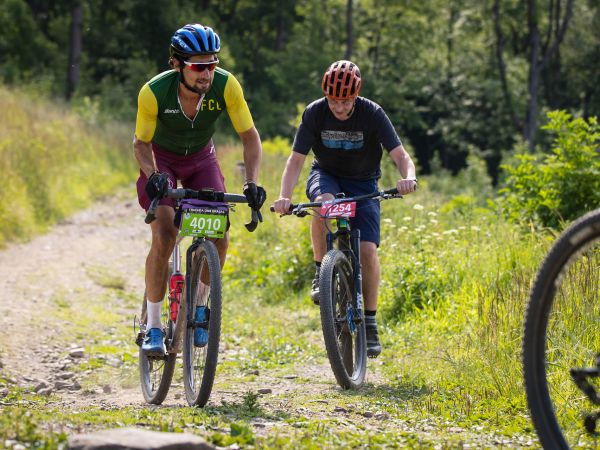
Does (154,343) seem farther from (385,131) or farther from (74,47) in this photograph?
(74,47)

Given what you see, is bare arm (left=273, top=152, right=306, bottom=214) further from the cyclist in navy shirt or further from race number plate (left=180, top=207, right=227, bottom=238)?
race number plate (left=180, top=207, right=227, bottom=238)

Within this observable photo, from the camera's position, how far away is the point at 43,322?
29.5ft

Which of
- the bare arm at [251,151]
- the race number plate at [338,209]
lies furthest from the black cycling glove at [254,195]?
the race number plate at [338,209]

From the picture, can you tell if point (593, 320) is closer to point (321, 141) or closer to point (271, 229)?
point (321, 141)

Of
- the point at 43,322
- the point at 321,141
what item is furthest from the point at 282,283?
the point at 321,141

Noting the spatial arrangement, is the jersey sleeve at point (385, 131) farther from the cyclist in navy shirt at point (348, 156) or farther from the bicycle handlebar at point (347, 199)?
the bicycle handlebar at point (347, 199)

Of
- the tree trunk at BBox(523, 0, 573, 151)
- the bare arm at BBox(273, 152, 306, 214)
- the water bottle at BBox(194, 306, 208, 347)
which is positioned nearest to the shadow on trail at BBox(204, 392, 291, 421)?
the water bottle at BBox(194, 306, 208, 347)

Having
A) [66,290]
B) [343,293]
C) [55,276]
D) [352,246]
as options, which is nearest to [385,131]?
[352,246]

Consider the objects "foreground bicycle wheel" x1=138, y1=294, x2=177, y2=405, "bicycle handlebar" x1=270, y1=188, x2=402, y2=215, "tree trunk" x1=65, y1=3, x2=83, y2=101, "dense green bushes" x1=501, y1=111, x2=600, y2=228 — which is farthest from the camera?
"tree trunk" x1=65, y1=3, x2=83, y2=101

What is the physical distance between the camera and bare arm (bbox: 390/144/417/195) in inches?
248

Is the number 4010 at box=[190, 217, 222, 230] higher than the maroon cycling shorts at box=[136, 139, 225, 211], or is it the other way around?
the maroon cycling shorts at box=[136, 139, 225, 211]

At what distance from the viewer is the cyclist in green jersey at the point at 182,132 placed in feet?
19.2

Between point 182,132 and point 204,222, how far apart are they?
2.55 feet

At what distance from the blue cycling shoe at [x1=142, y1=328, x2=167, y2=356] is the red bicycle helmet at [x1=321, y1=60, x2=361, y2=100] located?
1.90 metres
